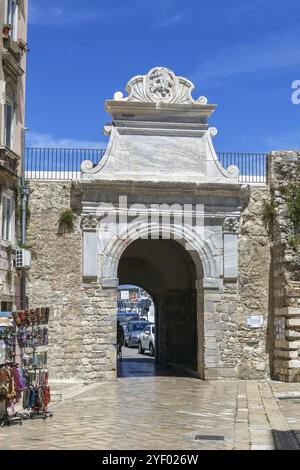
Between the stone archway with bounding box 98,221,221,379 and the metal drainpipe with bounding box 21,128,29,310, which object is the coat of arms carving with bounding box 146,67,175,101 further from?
the metal drainpipe with bounding box 21,128,29,310

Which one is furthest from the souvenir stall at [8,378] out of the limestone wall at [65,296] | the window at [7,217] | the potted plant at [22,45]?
the potted plant at [22,45]

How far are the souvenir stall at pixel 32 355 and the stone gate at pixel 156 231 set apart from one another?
6226mm

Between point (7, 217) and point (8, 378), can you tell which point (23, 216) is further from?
point (8, 378)

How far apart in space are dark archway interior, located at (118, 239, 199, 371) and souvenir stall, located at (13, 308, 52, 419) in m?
10.5

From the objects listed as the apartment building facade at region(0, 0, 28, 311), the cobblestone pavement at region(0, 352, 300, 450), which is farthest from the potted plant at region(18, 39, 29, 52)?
the cobblestone pavement at region(0, 352, 300, 450)

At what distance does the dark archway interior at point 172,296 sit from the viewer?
883 inches

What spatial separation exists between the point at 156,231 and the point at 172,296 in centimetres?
540

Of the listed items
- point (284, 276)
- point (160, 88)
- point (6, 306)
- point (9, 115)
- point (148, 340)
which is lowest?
point (148, 340)

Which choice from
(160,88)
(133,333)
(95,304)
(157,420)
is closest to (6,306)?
(95,304)

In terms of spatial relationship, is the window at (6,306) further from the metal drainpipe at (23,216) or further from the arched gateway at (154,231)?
the arched gateway at (154,231)

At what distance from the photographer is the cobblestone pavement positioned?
8.77 meters

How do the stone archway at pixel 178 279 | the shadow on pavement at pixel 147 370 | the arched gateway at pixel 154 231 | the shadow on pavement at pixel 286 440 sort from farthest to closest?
the shadow on pavement at pixel 147 370
the stone archway at pixel 178 279
the arched gateway at pixel 154 231
the shadow on pavement at pixel 286 440

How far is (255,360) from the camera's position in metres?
18.6

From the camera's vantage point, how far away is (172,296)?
23.4 metres
